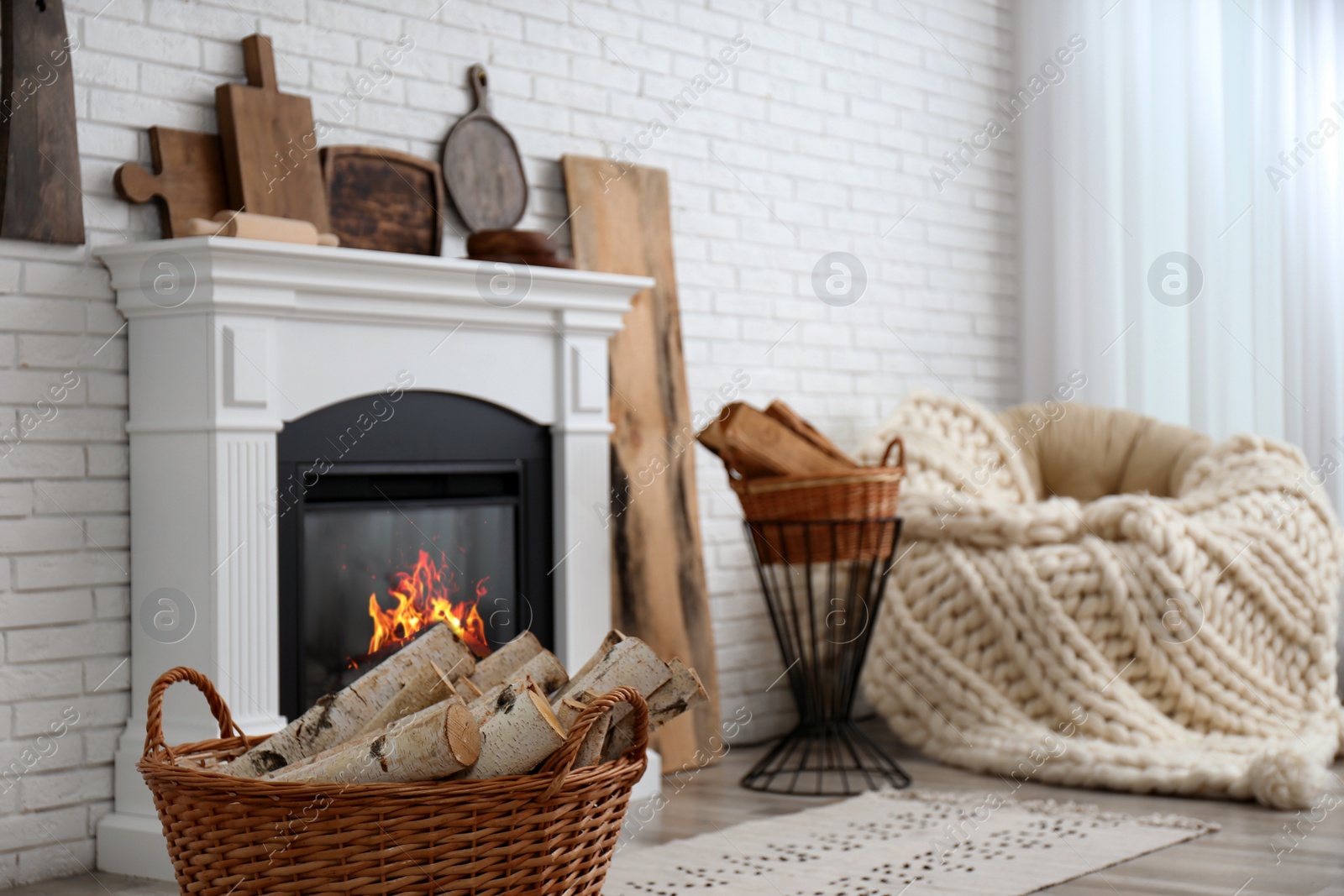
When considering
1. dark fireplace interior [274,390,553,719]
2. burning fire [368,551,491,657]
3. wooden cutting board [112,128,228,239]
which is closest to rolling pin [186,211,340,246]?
wooden cutting board [112,128,228,239]

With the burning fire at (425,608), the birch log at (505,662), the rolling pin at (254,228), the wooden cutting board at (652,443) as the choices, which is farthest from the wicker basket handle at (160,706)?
the wooden cutting board at (652,443)

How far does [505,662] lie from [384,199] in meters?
1.36

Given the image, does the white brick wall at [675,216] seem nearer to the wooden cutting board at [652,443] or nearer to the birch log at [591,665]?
the wooden cutting board at [652,443]

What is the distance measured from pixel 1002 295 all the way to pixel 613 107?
5.90 feet

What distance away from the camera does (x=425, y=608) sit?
9.25 ft

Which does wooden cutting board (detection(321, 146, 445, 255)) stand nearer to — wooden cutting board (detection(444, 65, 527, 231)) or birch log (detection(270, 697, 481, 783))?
wooden cutting board (detection(444, 65, 527, 231))

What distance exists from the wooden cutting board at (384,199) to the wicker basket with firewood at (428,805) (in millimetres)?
1431

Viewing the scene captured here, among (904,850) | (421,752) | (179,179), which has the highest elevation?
(179,179)

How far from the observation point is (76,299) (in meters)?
2.50

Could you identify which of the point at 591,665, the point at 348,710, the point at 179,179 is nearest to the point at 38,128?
the point at 179,179

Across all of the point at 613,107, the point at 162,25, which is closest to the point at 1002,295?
A: the point at 613,107

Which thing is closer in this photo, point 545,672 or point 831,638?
point 545,672

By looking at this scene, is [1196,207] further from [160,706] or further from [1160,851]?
[160,706]

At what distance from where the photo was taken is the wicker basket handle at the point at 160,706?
1.71m
